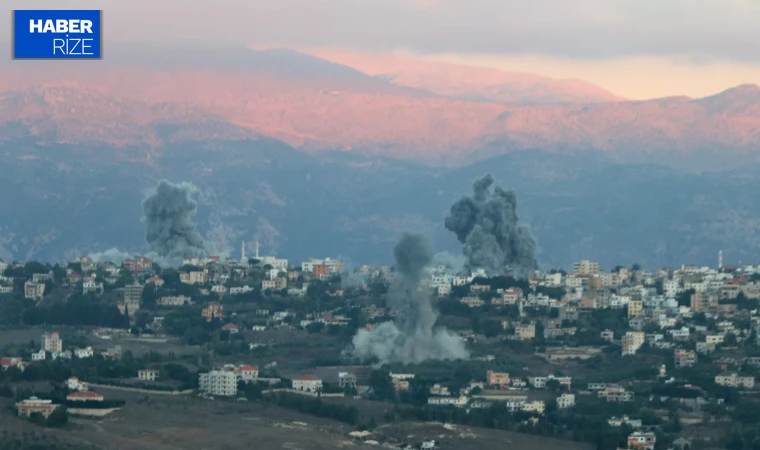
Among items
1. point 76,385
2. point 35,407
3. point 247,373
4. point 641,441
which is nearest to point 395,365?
point 247,373

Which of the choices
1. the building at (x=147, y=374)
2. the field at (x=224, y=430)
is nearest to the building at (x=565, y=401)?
the field at (x=224, y=430)

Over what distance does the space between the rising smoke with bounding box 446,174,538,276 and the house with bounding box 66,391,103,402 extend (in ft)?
198

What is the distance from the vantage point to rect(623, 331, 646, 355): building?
516 ft

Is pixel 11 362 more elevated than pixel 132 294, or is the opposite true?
pixel 132 294

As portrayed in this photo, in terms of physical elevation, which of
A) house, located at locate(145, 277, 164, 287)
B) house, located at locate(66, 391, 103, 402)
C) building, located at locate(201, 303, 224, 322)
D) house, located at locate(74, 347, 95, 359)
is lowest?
house, located at locate(66, 391, 103, 402)

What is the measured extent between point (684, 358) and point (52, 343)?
34255mm

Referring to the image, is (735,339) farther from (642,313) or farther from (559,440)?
(559,440)

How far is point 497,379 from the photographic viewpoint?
474 ft

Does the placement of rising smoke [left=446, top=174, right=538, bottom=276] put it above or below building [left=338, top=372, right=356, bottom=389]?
above

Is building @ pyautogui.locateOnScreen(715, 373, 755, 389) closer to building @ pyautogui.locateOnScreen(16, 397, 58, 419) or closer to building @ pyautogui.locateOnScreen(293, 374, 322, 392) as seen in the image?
building @ pyautogui.locateOnScreen(293, 374, 322, 392)

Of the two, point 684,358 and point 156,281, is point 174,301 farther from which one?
point 684,358

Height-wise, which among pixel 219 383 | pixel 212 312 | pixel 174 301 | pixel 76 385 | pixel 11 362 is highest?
pixel 174 301

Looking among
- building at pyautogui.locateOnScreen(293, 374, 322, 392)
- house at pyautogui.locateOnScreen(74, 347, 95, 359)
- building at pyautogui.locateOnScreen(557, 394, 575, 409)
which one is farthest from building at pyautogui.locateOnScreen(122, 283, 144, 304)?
building at pyautogui.locateOnScreen(557, 394, 575, 409)

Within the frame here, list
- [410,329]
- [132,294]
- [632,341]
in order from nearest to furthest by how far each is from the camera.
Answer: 1. [410,329]
2. [632,341]
3. [132,294]
